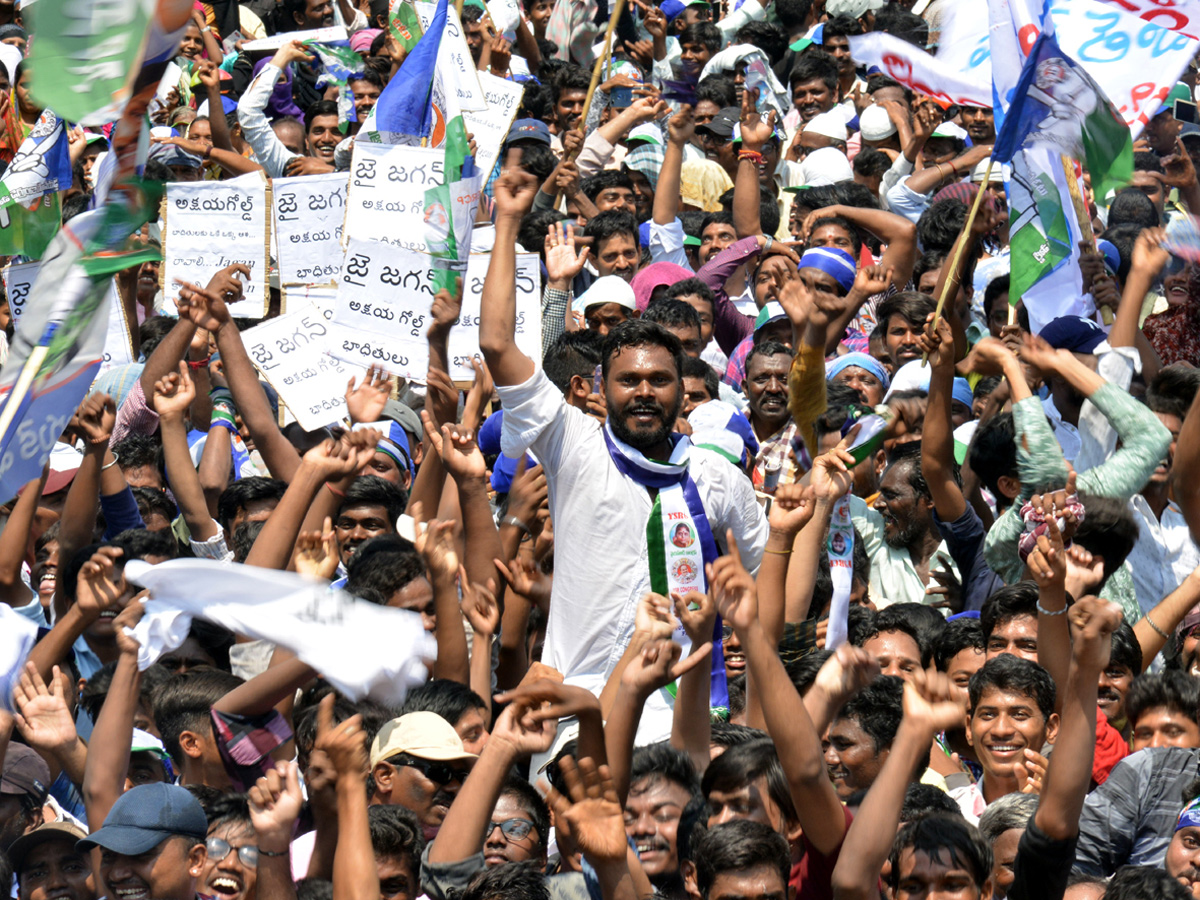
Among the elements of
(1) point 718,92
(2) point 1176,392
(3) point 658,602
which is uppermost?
(3) point 658,602

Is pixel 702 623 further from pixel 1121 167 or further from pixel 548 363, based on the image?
pixel 548 363

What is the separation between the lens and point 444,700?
5098 millimetres

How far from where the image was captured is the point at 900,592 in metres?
6.86

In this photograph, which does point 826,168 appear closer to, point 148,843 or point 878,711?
point 878,711

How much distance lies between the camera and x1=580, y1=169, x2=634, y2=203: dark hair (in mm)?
10109

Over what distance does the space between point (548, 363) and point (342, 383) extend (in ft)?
2.94

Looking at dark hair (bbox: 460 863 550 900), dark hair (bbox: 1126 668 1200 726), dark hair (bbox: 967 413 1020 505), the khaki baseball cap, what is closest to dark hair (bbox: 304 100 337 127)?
dark hair (bbox: 967 413 1020 505)

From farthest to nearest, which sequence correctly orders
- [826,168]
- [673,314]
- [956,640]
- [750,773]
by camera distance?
[826,168] → [673,314] → [956,640] → [750,773]

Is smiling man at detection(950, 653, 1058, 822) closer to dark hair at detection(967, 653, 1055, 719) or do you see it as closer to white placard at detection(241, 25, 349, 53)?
dark hair at detection(967, 653, 1055, 719)

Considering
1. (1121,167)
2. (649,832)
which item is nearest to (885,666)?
(649,832)

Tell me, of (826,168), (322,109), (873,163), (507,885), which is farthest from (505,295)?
(322,109)

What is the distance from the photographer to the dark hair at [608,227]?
29.4ft

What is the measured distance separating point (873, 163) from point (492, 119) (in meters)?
2.77

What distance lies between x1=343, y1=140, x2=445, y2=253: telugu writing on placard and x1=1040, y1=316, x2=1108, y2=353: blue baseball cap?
2.66m
